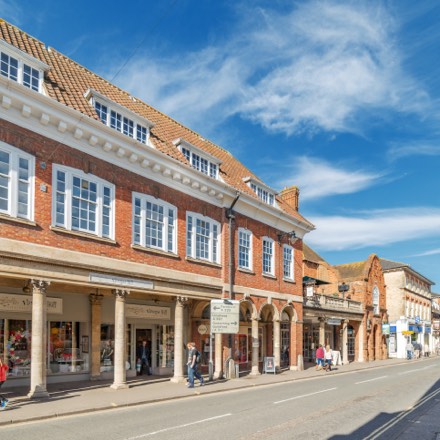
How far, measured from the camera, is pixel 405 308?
53688mm

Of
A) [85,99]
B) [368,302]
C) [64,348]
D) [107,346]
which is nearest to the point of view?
[85,99]

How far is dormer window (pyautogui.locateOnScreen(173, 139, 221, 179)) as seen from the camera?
2140 cm

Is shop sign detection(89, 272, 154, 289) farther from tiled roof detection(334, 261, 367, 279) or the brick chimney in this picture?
tiled roof detection(334, 261, 367, 279)

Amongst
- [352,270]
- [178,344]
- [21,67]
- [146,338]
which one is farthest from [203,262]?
[352,270]

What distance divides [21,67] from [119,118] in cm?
430

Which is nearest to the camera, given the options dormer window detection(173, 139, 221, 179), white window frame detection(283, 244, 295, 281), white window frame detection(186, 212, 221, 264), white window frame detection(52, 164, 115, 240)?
white window frame detection(52, 164, 115, 240)

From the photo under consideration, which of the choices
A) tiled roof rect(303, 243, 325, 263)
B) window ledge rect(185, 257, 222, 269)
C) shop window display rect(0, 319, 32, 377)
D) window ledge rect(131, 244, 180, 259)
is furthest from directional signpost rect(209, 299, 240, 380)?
tiled roof rect(303, 243, 325, 263)

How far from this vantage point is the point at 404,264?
5528cm

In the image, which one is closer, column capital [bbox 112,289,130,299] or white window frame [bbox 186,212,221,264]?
column capital [bbox 112,289,130,299]

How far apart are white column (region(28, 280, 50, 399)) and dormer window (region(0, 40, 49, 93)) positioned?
6.16m

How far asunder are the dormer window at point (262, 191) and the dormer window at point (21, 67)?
12.9m

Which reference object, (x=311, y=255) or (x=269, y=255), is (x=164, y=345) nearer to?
(x=269, y=255)

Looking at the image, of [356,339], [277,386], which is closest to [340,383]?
[277,386]

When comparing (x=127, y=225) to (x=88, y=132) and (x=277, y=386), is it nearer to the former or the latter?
(x=88, y=132)
